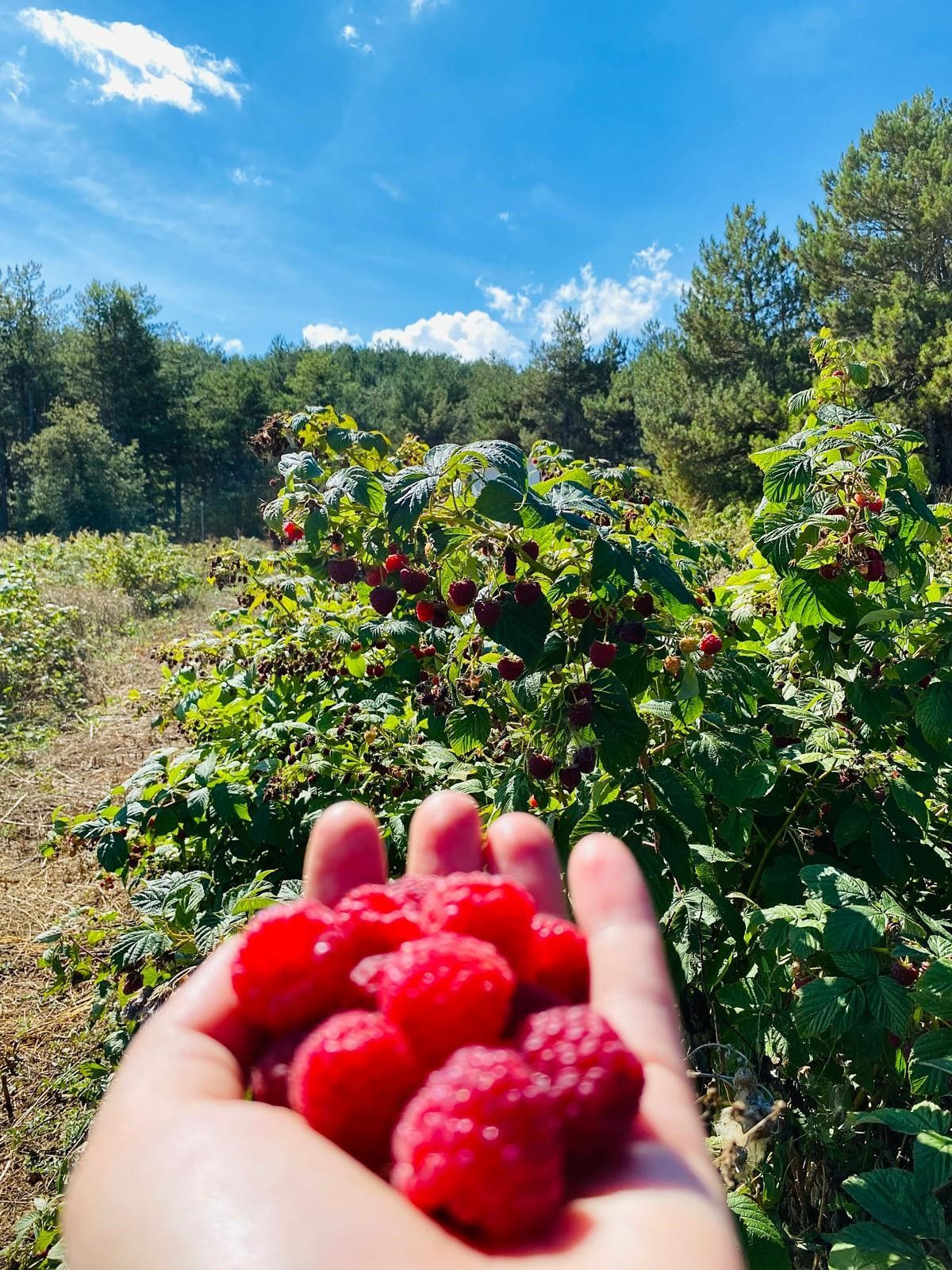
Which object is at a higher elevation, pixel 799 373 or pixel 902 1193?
pixel 799 373

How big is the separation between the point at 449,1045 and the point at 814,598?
132 centimetres

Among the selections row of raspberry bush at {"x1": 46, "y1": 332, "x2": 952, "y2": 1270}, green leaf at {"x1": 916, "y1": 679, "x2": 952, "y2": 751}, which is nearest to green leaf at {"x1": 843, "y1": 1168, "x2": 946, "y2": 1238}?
row of raspberry bush at {"x1": 46, "y1": 332, "x2": 952, "y2": 1270}

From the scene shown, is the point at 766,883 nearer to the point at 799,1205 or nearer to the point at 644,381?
the point at 799,1205

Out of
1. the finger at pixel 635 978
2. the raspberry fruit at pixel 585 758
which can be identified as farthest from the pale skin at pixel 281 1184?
the raspberry fruit at pixel 585 758

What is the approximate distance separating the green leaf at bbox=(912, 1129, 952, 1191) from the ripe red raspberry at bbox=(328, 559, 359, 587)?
1.64 meters

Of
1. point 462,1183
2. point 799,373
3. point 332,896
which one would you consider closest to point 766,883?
point 332,896

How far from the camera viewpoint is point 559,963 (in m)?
1.20

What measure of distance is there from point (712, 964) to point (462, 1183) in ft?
4.00

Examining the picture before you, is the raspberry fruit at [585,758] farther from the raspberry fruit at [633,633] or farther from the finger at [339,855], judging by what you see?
the finger at [339,855]

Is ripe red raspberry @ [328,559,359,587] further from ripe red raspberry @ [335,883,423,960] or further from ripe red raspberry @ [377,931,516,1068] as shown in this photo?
ripe red raspberry @ [377,931,516,1068]

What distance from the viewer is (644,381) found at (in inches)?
1079

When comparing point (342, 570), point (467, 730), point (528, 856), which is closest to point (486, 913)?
point (528, 856)

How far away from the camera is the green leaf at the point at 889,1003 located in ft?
4.50

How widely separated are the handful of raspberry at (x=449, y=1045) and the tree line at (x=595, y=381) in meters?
→ 2.45
